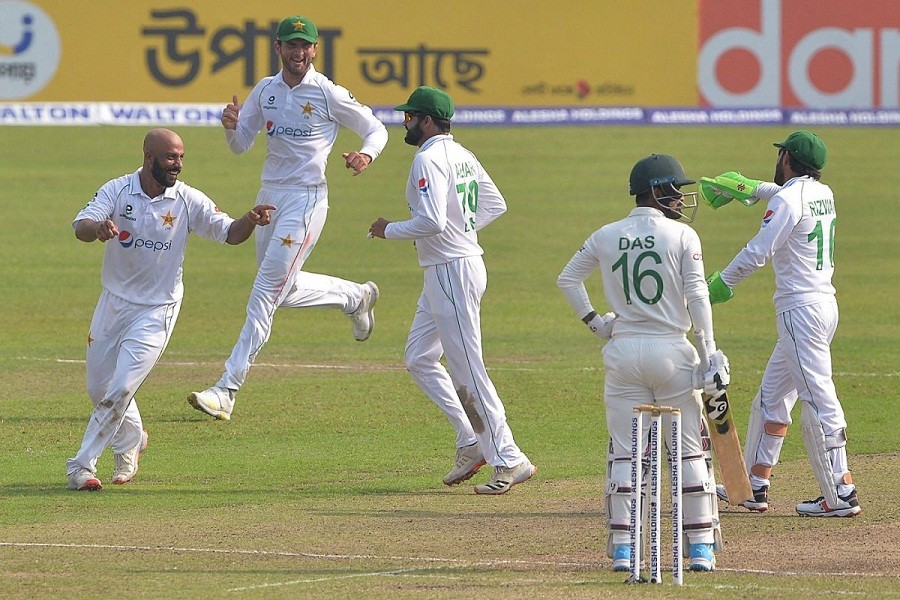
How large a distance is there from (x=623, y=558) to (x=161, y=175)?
3.97m

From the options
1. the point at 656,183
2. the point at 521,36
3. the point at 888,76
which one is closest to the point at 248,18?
the point at 521,36

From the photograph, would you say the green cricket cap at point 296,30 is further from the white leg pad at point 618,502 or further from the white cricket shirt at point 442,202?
the white leg pad at point 618,502

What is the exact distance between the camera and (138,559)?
28.7ft

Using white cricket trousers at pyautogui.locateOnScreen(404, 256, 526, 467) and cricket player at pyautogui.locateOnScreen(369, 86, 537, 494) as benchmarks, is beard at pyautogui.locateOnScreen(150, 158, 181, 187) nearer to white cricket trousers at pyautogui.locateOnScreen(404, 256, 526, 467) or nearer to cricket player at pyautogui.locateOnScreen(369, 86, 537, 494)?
cricket player at pyautogui.locateOnScreen(369, 86, 537, 494)

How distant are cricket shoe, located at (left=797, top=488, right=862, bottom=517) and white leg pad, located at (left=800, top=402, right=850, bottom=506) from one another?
0.03m

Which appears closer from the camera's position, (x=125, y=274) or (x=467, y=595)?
(x=467, y=595)

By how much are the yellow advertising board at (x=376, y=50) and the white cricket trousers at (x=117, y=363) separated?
2798 cm

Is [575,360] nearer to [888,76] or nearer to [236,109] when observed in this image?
[236,109]

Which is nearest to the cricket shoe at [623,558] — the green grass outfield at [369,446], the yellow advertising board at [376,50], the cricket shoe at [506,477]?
the green grass outfield at [369,446]

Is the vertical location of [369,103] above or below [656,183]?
above

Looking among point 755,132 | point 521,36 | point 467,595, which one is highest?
point 521,36

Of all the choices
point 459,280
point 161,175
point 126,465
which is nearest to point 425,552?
point 459,280

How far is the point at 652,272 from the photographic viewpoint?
842 centimetres

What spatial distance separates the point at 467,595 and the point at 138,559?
187 centimetres
